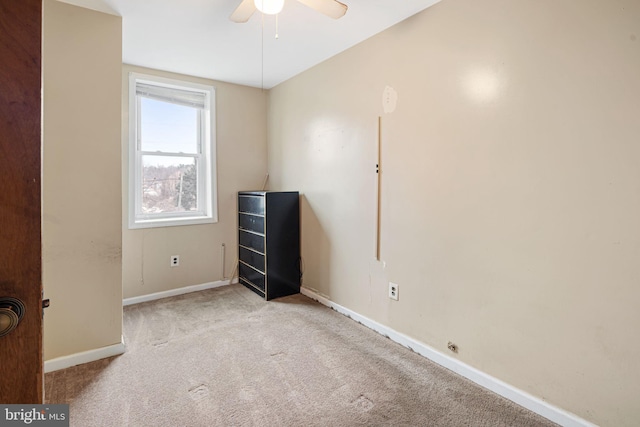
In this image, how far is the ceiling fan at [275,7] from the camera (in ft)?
5.64

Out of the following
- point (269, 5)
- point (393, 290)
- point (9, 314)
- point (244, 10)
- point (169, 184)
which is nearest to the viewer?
point (9, 314)

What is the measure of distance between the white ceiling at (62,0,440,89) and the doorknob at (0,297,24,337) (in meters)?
2.15

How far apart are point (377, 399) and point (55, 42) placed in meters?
2.94

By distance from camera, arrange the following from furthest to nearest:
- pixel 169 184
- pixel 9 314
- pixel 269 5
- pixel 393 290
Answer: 1. pixel 169 184
2. pixel 393 290
3. pixel 269 5
4. pixel 9 314

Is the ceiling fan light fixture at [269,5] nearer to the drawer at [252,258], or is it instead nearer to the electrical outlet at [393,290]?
the electrical outlet at [393,290]

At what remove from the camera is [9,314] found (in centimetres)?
55

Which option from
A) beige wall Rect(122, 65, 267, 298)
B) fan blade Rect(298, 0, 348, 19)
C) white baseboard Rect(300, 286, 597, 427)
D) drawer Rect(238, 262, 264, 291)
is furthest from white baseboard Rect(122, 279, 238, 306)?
fan blade Rect(298, 0, 348, 19)

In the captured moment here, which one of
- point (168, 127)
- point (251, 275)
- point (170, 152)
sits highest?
point (168, 127)

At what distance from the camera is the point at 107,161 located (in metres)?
2.27

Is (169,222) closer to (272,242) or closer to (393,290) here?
(272,242)

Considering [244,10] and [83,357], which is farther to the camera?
[83,357]

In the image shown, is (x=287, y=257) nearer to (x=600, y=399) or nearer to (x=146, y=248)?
(x=146, y=248)

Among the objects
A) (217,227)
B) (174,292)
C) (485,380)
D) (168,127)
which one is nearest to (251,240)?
(217,227)

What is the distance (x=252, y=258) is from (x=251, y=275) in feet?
0.67
